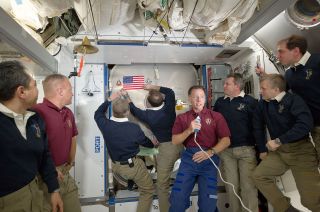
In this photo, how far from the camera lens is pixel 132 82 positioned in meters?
3.72

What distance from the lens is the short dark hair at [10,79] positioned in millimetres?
1453

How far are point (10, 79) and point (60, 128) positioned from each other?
0.73 m

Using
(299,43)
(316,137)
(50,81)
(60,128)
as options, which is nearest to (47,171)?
(60,128)

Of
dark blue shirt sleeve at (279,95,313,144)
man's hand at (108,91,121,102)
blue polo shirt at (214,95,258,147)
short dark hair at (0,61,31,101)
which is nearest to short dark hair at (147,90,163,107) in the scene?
man's hand at (108,91,121,102)

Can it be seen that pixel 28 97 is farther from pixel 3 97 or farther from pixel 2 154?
pixel 2 154

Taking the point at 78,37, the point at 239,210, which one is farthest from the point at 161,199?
the point at 78,37

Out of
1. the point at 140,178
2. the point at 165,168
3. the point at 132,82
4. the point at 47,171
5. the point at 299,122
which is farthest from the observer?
the point at 132,82

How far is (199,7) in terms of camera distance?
2.18 metres

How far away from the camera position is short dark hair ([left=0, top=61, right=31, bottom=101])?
1.45 metres

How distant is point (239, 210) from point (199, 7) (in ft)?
7.81

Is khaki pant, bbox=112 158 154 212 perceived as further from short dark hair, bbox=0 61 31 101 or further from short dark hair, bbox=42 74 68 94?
short dark hair, bbox=0 61 31 101

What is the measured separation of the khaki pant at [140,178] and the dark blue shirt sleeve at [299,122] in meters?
1.68

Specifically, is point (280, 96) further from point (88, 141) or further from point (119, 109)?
point (88, 141)

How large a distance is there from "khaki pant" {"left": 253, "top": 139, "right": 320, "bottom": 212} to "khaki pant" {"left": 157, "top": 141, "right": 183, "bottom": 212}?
3.44 ft
